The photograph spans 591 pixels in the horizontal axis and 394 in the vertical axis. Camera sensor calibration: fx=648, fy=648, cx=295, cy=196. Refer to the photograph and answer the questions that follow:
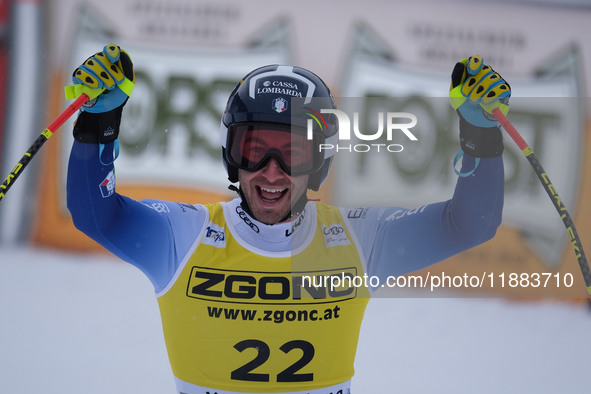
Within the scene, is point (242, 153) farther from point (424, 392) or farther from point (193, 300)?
point (424, 392)

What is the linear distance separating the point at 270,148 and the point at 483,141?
91 centimetres

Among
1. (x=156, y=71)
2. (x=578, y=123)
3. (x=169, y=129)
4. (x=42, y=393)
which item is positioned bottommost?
(x=42, y=393)

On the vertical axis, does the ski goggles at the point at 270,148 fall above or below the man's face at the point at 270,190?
above

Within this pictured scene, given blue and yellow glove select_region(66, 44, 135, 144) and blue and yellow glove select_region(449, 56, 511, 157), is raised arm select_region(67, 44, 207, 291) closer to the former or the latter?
blue and yellow glove select_region(66, 44, 135, 144)

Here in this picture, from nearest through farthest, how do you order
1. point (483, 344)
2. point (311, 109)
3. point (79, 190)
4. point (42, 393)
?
point (79, 190), point (311, 109), point (42, 393), point (483, 344)

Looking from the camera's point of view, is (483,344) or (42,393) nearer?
(42,393)

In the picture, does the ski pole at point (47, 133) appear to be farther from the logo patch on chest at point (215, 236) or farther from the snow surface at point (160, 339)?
the snow surface at point (160, 339)

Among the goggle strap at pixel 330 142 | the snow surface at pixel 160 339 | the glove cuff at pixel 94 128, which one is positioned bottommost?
the snow surface at pixel 160 339

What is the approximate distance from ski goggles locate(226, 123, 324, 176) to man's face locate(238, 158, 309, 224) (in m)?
0.03

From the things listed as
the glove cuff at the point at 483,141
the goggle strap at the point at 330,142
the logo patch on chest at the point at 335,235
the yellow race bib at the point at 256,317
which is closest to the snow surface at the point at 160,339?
the yellow race bib at the point at 256,317

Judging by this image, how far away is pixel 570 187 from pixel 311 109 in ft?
17.0

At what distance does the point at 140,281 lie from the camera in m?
6.50

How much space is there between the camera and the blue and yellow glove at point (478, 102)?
2.57 metres

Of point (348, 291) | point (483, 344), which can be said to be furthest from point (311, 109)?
point (483, 344)
